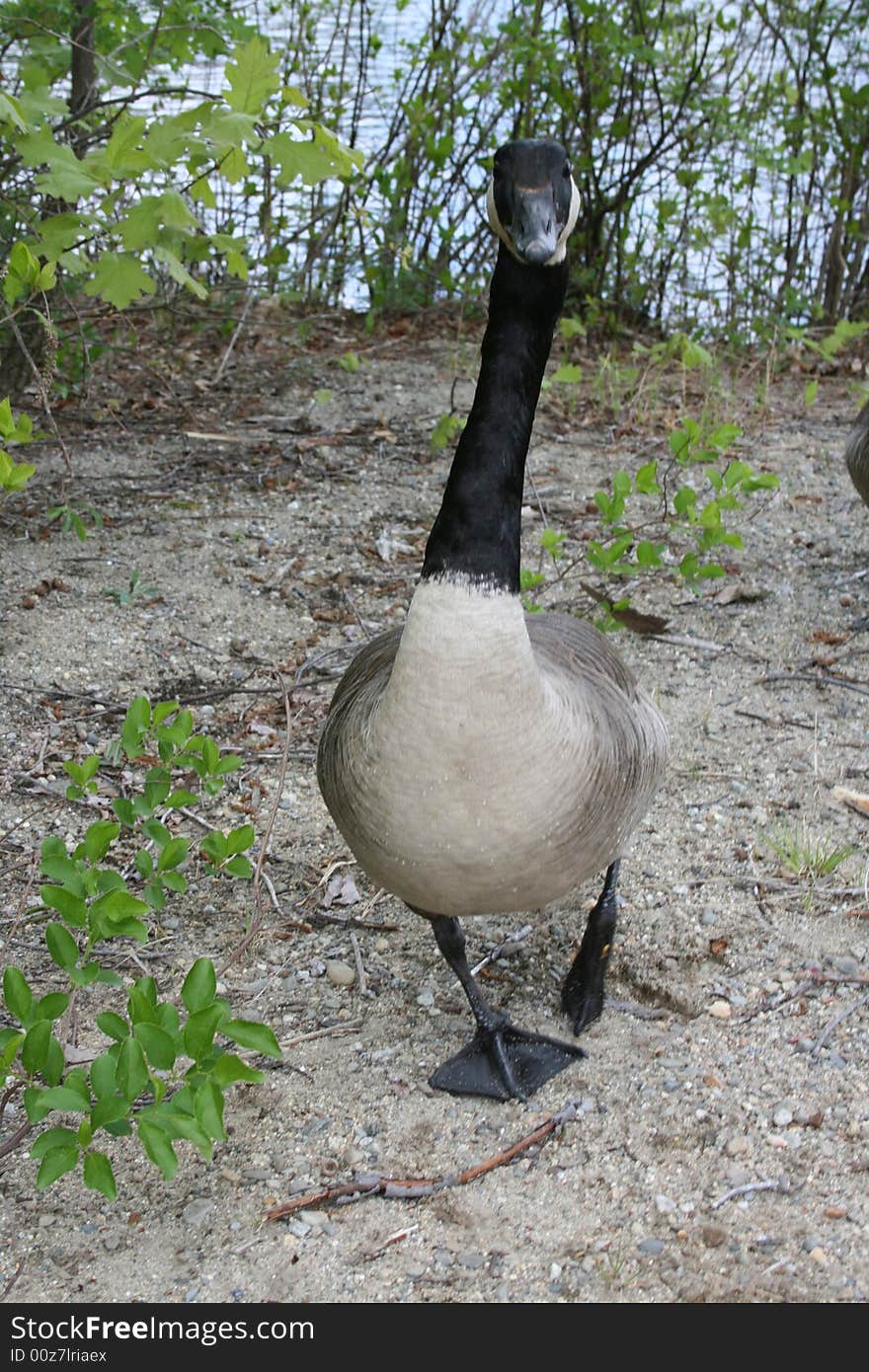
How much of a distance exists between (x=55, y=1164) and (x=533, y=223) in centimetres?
198

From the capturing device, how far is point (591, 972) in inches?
132

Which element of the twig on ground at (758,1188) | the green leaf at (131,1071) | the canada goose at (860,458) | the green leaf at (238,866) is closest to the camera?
the green leaf at (131,1071)

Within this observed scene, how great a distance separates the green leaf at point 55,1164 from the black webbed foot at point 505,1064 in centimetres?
104

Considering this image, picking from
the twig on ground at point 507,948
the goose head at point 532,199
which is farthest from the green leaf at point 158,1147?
the goose head at point 532,199

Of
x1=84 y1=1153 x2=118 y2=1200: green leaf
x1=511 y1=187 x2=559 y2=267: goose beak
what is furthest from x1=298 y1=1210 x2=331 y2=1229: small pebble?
x1=511 y1=187 x2=559 y2=267: goose beak

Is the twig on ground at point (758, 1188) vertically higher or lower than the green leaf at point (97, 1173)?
lower

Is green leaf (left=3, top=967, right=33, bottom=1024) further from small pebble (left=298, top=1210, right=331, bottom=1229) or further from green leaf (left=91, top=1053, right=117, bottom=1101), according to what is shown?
small pebble (left=298, top=1210, right=331, bottom=1229)

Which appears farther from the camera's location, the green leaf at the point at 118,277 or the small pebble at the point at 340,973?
the green leaf at the point at 118,277

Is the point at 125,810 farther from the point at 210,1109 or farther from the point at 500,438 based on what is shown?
the point at 500,438

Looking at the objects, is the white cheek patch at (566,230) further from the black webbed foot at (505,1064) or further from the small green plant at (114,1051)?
the black webbed foot at (505,1064)

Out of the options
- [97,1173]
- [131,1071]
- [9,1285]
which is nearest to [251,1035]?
[131,1071]

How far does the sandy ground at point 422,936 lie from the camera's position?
259cm

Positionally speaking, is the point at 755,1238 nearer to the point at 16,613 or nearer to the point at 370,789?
the point at 370,789

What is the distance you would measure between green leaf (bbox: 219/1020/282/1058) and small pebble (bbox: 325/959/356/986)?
106 centimetres
